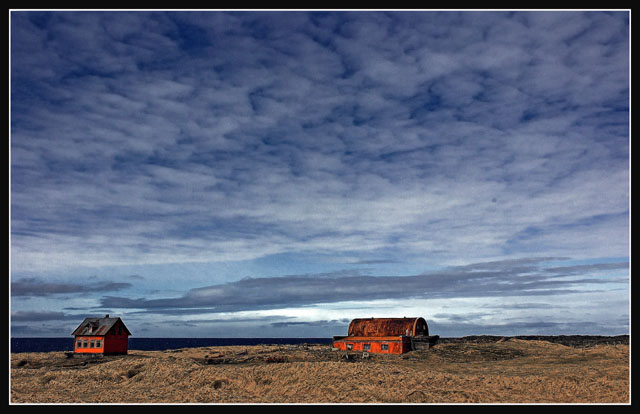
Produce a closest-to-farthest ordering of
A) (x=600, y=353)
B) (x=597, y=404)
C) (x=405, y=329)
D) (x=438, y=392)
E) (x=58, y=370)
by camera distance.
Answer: (x=597, y=404)
(x=438, y=392)
(x=58, y=370)
(x=600, y=353)
(x=405, y=329)

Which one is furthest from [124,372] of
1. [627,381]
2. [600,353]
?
[600,353]

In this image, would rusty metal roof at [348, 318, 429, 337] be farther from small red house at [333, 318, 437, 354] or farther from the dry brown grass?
the dry brown grass

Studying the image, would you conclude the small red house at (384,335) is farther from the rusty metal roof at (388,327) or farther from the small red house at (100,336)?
the small red house at (100,336)

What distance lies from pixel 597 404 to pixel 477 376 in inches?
386

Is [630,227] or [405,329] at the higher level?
[630,227]

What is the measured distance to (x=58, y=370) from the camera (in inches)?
1791

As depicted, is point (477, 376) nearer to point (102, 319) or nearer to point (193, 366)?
point (193, 366)

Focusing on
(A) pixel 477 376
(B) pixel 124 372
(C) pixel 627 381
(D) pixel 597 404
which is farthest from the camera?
(B) pixel 124 372

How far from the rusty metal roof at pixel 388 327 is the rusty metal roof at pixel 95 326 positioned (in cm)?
3125

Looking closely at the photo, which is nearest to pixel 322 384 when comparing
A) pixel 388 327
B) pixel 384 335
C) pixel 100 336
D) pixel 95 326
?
pixel 384 335

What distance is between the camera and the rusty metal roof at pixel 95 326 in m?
64.5

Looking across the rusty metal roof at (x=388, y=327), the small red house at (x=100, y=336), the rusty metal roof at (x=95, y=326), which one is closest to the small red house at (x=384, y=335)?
the rusty metal roof at (x=388, y=327)

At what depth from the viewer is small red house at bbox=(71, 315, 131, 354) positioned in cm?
6384

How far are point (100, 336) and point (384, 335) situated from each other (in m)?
35.8
